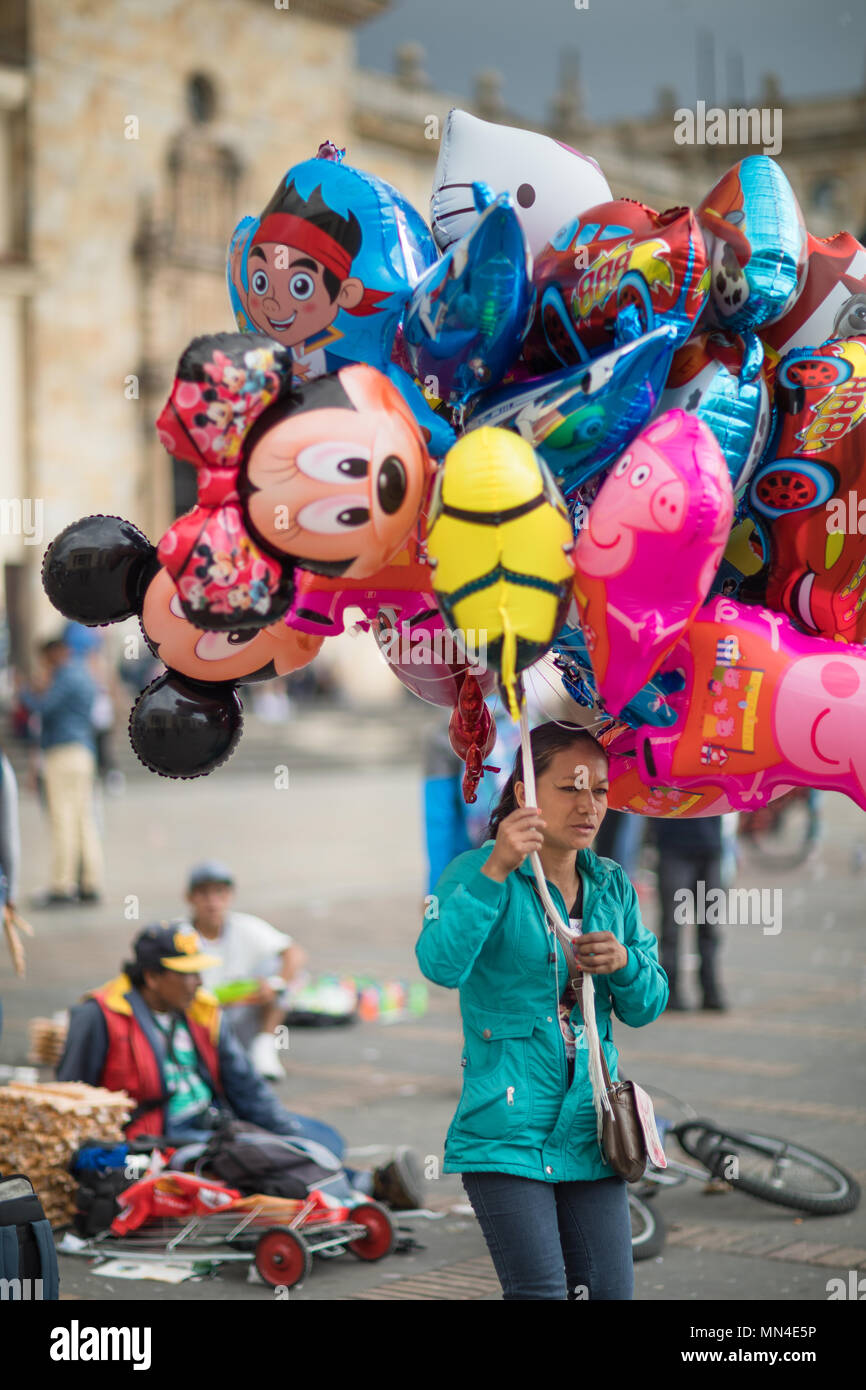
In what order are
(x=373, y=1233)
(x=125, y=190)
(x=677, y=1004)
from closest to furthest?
(x=373, y=1233) < (x=677, y=1004) < (x=125, y=190)

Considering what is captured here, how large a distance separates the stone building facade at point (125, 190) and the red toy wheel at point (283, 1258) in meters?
21.3

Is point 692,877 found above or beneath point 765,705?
beneath

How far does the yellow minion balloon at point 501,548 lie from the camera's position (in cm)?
316

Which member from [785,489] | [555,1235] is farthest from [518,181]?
[555,1235]

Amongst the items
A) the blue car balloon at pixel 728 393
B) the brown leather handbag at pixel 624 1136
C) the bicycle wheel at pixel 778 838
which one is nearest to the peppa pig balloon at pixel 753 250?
the blue car balloon at pixel 728 393

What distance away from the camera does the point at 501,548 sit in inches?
125

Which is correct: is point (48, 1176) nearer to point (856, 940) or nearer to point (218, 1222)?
point (218, 1222)

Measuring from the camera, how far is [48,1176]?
5.57m

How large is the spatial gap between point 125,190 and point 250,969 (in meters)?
24.7

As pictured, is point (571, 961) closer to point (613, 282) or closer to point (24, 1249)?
point (613, 282)

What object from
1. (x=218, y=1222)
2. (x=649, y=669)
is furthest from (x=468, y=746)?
(x=218, y=1222)

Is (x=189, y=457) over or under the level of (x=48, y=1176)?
over
